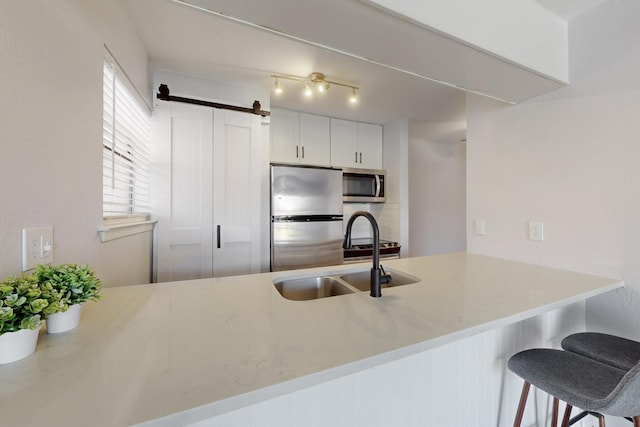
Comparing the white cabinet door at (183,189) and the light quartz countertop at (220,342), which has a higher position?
the white cabinet door at (183,189)

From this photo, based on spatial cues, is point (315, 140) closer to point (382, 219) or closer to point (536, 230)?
point (382, 219)

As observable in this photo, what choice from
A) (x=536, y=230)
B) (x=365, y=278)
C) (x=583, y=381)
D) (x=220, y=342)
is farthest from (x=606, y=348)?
(x=220, y=342)

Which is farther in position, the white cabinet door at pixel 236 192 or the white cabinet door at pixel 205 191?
the white cabinet door at pixel 236 192

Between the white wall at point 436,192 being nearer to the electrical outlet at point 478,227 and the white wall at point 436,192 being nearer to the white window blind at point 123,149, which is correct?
the electrical outlet at point 478,227

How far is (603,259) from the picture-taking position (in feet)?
4.45

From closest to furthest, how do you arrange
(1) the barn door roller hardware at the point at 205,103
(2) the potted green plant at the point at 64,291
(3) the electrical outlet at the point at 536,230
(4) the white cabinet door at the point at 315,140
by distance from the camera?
(2) the potted green plant at the point at 64,291
(3) the electrical outlet at the point at 536,230
(1) the barn door roller hardware at the point at 205,103
(4) the white cabinet door at the point at 315,140

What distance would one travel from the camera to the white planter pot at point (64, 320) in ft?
2.19

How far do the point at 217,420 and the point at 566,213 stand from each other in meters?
2.00

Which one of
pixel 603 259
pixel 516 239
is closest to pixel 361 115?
pixel 516 239

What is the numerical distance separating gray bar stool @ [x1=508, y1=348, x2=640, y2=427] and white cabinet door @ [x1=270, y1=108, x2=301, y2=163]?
2.52 meters

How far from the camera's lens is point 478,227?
6.42 feet

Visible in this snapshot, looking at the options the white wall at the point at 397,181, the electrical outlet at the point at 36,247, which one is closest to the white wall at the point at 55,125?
the electrical outlet at the point at 36,247

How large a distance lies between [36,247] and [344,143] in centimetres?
289

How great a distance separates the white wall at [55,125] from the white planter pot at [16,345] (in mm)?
219
